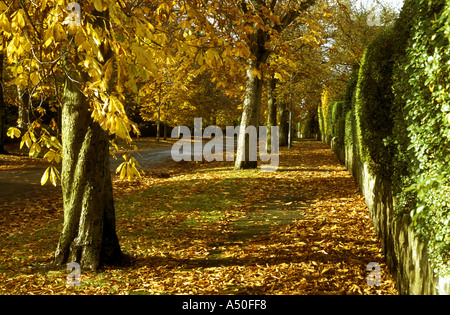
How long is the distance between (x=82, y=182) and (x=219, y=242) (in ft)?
8.62

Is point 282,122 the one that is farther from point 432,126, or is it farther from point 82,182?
point 432,126

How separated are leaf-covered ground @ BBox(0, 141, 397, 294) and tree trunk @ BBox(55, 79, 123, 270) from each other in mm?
392

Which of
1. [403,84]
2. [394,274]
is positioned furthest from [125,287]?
[403,84]

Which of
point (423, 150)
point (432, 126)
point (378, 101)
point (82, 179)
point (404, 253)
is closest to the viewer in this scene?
point (432, 126)

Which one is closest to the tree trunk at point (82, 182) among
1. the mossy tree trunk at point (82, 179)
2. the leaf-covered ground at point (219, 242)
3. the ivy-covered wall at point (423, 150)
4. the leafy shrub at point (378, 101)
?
the mossy tree trunk at point (82, 179)

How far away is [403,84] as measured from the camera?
4184mm

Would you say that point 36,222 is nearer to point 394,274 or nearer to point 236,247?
point 236,247

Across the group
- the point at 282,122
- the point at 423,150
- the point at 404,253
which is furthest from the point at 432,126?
the point at 282,122

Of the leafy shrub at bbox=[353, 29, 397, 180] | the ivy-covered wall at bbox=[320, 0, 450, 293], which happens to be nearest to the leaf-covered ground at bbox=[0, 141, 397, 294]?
the ivy-covered wall at bbox=[320, 0, 450, 293]

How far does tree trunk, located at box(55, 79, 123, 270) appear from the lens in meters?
5.27

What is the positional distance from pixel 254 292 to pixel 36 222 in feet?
21.1

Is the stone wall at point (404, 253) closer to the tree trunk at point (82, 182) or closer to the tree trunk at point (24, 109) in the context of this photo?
the tree trunk at point (82, 182)

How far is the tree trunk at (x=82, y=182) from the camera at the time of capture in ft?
17.3

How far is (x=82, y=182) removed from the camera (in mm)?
5273
